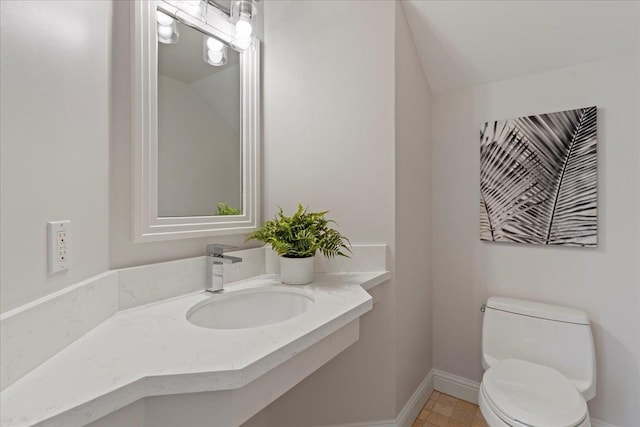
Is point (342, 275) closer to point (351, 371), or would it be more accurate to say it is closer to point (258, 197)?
point (351, 371)

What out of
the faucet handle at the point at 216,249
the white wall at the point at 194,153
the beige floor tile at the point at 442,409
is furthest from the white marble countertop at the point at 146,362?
the beige floor tile at the point at 442,409

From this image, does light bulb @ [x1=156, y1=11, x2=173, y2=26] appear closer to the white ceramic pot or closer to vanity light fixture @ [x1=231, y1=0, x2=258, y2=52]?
vanity light fixture @ [x1=231, y1=0, x2=258, y2=52]

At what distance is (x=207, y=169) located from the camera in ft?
4.48

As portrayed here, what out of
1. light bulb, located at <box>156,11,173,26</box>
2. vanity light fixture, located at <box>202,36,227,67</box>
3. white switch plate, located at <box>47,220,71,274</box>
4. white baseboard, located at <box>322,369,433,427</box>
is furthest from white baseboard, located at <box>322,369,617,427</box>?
light bulb, located at <box>156,11,173,26</box>

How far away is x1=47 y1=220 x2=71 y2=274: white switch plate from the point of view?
2.44ft

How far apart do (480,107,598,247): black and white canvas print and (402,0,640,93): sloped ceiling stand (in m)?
0.28

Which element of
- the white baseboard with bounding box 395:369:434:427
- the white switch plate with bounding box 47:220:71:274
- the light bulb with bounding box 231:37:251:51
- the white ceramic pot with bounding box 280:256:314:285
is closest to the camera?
the white switch plate with bounding box 47:220:71:274

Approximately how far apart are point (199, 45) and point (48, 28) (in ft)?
2.20

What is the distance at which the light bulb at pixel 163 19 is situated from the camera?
118 cm

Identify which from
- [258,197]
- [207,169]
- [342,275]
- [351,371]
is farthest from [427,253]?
[207,169]

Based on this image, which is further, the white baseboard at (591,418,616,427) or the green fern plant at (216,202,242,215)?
the white baseboard at (591,418,616,427)

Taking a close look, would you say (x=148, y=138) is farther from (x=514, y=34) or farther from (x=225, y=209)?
(x=514, y=34)

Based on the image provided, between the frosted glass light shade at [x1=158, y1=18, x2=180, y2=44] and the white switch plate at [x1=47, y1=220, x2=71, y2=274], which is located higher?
the frosted glass light shade at [x1=158, y1=18, x2=180, y2=44]

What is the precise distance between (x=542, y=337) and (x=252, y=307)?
142cm
